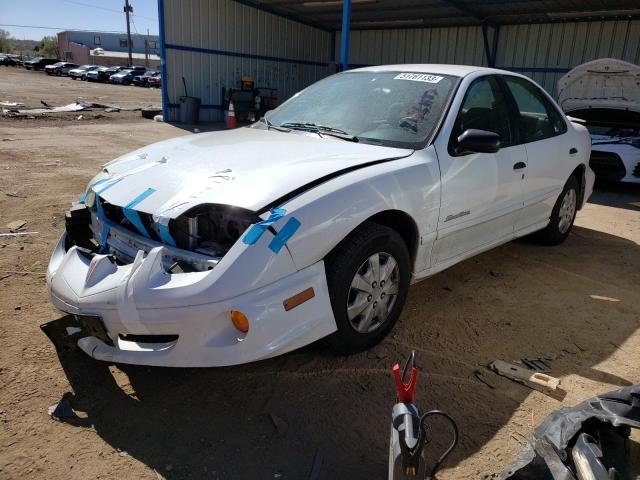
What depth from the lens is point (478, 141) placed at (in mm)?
3074

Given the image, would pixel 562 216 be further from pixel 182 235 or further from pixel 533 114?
pixel 182 235

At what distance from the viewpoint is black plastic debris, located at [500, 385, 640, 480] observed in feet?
5.54

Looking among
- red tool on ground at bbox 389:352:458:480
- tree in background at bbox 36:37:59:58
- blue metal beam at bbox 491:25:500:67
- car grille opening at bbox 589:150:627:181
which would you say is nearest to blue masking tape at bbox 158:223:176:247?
red tool on ground at bbox 389:352:458:480

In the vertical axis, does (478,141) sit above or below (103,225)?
above

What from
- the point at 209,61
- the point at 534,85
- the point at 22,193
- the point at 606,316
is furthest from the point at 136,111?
the point at 606,316

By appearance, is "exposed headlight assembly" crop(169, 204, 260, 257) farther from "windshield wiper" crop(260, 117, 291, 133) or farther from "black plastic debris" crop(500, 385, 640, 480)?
"black plastic debris" crop(500, 385, 640, 480)

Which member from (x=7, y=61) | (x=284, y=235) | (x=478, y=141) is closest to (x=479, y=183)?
(x=478, y=141)

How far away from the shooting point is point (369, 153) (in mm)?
2930

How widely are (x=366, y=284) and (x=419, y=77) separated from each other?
1.69 meters

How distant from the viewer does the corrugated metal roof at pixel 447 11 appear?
43.7 feet

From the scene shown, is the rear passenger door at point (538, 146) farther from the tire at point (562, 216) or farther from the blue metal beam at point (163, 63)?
the blue metal beam at point (163, 63)

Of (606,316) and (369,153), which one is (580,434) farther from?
(606,316)

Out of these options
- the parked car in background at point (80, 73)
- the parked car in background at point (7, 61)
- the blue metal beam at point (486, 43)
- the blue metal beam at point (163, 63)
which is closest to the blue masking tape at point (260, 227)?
the blue metal beam at point (163, 63)

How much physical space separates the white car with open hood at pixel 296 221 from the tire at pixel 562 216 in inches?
38.8
